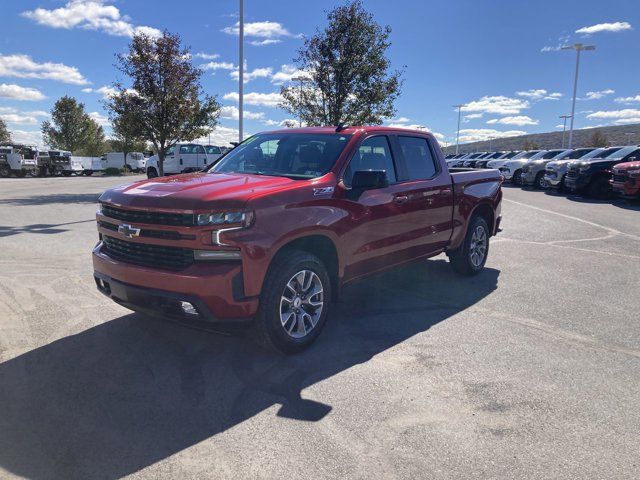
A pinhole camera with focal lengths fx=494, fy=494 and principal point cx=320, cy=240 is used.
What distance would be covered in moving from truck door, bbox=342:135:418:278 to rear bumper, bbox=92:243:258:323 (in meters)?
1.19

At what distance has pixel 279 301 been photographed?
3723mm

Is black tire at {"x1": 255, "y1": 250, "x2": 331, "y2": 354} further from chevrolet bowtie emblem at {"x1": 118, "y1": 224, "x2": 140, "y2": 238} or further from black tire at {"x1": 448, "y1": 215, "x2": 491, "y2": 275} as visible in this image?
black tire at {"x1": 448, "y1": 215, "x2": 491, "y2": 275}

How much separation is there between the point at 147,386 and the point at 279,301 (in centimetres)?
109

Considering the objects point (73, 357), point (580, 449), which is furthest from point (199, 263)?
point (580, 449)

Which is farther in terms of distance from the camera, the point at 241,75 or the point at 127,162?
the point at 127,162

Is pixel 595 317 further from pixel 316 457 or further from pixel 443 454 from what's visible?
pixel 316 457

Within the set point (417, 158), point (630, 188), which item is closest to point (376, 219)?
point (417, 158)

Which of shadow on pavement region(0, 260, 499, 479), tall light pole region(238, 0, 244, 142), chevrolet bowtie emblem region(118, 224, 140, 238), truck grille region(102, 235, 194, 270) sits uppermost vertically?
tall light pole region(238, 0, 244, 142)

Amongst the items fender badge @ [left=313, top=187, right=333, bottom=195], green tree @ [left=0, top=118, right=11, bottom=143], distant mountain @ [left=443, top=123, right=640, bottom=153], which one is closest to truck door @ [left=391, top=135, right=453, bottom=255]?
fender badge @ [left=313, top=187, right=333, bottom=195]

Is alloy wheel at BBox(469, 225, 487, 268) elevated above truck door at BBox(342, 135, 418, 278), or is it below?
below

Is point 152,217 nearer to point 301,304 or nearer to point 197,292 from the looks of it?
point 197,292

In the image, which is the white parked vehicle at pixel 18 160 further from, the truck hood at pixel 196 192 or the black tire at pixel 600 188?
the truck hood at pixel 196 192

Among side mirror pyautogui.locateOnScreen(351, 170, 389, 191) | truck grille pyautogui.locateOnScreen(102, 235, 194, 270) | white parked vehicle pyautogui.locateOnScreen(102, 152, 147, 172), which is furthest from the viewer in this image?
white parked vehicle pyautogui.locateOnScreen(102, 152, 147, 172)

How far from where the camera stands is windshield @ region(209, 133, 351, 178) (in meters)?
4.48
